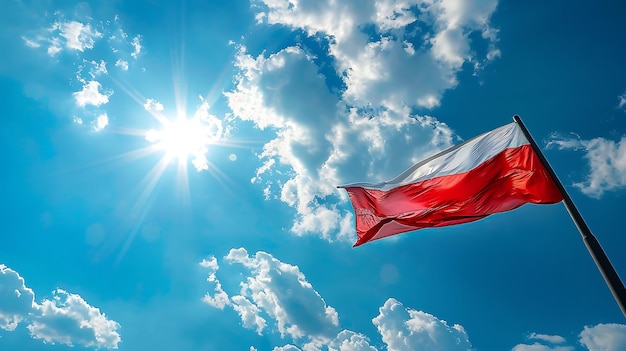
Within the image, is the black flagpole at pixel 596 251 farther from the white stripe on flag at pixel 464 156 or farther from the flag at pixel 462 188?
the white stripe on flag at pixel 464 156

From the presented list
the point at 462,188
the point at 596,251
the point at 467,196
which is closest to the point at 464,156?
the point at 462,188

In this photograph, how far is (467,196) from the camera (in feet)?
32.1

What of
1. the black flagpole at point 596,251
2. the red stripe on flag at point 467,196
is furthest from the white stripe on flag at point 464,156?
the black flagpole at point 596,251

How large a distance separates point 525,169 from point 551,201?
1.34m

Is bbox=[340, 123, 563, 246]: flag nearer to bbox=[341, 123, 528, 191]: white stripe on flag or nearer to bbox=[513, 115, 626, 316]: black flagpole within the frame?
bbox=[341, 123, 528, 191]: white stripe on flag

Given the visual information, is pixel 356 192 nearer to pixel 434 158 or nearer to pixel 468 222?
pixel 434 158

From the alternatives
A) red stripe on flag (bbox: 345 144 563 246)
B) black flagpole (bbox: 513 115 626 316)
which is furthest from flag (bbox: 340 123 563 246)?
black flagpole (bbox: 513 115 626 316)

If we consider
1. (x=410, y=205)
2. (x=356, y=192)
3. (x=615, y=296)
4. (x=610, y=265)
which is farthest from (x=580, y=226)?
(x=356, y=192)

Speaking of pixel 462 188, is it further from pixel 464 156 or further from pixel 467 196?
pixel 464 156

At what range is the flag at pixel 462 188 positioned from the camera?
8.99 m

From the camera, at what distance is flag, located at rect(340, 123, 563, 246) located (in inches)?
354

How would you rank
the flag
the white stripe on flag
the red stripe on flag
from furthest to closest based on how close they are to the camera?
the white stripe on flag, the flag, the red stripe on flag

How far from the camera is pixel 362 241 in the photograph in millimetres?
10391

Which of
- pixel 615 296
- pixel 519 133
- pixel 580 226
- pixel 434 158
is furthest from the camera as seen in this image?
pixel 434 158
